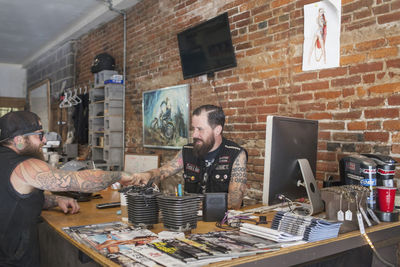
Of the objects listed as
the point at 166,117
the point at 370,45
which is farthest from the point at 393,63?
the point at 166,117

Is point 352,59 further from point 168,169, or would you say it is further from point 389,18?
point 168,169

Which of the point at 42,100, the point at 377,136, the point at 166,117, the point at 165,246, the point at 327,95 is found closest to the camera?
the point at 165,246

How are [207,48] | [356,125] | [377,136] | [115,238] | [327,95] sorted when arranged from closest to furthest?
[115,238], [377,136], [356,125], [327,95], [207,48]

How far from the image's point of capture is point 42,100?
9.37 meters

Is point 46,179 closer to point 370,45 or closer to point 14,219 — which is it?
point 14,219

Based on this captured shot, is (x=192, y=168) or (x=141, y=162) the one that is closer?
(x=192, y=168)

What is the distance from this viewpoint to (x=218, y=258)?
1349 millimetres

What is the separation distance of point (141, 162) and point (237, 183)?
2.87m

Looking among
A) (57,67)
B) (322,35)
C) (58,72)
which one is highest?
(57,67)

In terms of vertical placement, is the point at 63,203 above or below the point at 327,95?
below

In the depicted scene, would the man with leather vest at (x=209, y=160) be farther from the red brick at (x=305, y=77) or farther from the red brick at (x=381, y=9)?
the red brick at (x=381, y=9)

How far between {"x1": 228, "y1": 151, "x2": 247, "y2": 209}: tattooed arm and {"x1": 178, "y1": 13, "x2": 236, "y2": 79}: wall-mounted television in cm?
136

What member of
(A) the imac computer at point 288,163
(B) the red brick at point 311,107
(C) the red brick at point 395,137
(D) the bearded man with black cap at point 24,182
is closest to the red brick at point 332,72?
(B) the red brick at point 311,107

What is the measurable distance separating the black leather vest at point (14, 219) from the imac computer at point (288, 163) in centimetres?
126
